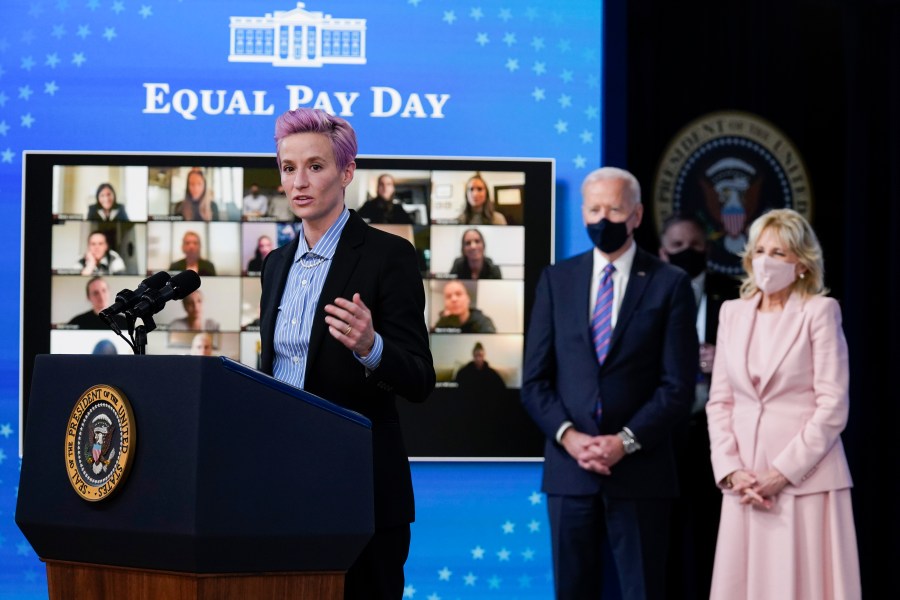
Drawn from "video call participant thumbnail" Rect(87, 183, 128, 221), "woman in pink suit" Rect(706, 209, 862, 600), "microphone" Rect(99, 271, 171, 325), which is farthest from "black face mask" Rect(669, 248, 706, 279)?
"microphone" Rect(99, 271, 171, 325)

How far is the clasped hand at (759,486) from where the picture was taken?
3859 mm

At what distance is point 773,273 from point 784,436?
1.82 feet

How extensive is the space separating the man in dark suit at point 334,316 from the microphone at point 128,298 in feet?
1.08

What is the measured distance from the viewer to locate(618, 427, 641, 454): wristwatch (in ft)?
12.4

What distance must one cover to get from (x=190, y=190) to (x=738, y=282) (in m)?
2.67

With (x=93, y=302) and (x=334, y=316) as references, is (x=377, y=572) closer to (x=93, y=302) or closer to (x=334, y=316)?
(x=334, y=316)

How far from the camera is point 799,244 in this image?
4012 mm

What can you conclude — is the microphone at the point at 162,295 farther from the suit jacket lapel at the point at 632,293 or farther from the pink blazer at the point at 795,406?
the pink blazer at the point at 795,406

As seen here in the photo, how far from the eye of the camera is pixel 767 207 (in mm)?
5887

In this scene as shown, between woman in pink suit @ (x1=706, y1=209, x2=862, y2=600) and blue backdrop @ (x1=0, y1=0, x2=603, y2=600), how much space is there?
70 cm

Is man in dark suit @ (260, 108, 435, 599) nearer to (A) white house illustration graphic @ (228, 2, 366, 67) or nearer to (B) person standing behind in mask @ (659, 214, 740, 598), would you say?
(A) white house illustration graphic @ (228, 2, 366, 67)

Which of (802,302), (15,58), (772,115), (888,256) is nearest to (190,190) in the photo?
(15,58)

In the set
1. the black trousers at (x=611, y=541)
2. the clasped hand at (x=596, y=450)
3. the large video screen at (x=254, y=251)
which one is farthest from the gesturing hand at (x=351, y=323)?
the large video screen at (x=254, y=251)

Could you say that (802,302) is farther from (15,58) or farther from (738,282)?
(15,58)
